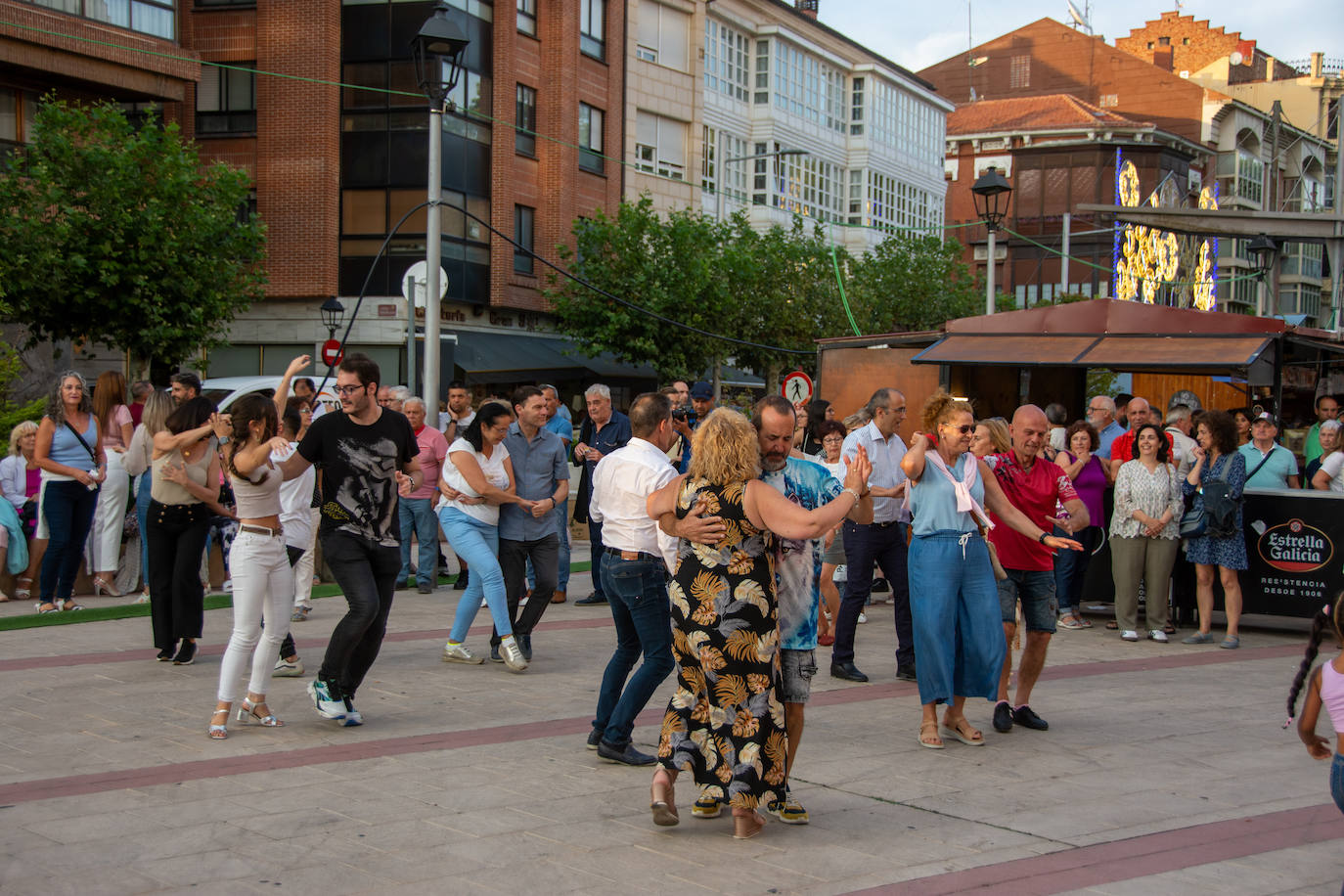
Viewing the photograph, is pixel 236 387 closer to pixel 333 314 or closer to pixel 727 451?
pixel 333 314

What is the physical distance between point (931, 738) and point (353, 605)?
3.06 m

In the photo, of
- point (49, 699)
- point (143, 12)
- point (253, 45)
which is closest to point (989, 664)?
point (49, 699)

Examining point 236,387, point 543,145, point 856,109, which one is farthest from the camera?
point 856,109

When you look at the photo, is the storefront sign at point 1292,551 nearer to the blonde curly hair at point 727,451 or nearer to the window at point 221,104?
the blonde curly hair at point 727,451

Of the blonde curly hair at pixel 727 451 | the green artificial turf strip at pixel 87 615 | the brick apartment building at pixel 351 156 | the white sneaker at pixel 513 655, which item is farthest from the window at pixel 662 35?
the blonde curly hair at pixel 727 451

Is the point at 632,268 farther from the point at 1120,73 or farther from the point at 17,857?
the point at 1120,73

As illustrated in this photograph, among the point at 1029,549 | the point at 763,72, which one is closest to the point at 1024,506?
the point at 1029,549

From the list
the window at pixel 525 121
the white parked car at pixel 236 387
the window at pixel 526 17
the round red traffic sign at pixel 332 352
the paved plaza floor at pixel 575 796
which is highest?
the window at pixel 526 17

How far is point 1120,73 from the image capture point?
82125mm

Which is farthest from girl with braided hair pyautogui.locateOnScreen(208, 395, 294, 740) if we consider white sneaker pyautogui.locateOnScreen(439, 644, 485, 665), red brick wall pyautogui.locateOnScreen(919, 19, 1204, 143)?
red brick wall pyautogui.locateOnScreen(919, 19, 1204, 143)

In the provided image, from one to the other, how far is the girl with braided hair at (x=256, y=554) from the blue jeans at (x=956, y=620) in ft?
11.0

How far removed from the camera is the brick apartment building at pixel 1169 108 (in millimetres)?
78688

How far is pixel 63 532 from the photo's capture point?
11234 mm

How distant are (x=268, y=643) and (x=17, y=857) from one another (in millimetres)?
2237
